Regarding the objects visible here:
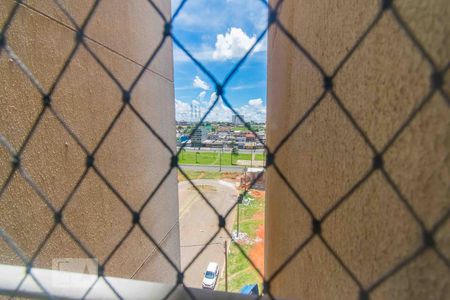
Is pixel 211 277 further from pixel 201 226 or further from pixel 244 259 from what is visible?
pixel 201 226

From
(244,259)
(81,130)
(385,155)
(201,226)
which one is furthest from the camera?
(201,226)

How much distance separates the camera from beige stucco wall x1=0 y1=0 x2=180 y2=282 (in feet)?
1.62

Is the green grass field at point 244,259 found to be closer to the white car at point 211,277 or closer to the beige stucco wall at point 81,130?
the white car at point 211,277

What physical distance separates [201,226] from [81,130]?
6625 mm

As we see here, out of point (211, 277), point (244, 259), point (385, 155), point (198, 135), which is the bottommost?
point (385, 155)

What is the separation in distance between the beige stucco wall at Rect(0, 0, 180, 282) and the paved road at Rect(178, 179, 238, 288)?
2.41 m

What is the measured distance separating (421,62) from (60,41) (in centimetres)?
70

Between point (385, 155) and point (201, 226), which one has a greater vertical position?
point (201, 226)

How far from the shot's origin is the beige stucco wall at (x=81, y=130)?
0.49 metres

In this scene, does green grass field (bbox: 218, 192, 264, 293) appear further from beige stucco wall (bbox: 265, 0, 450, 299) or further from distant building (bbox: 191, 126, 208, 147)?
beige stucco wall (bbox: 265, 0, 450, 299)

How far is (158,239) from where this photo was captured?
51.3 inches

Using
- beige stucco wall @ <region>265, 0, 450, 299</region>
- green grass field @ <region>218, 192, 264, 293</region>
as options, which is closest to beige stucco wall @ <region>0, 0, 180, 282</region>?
beige stucco wall @ <region>265, 0, 450, 299</region>

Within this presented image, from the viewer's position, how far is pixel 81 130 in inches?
26.3

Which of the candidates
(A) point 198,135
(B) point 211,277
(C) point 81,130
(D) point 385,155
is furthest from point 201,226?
(D) point 385,155
